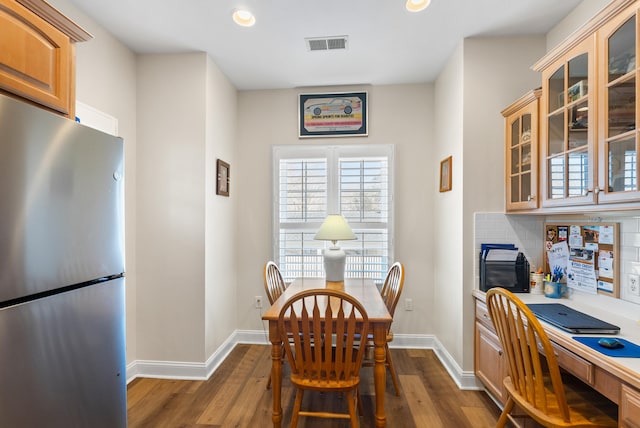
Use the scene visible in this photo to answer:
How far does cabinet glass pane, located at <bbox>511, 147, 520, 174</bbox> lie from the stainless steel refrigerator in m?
2.47

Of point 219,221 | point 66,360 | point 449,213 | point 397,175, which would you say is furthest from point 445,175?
point 66,360

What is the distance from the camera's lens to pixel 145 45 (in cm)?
256

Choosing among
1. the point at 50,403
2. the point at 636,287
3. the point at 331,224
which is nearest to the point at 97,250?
the point at 50,403

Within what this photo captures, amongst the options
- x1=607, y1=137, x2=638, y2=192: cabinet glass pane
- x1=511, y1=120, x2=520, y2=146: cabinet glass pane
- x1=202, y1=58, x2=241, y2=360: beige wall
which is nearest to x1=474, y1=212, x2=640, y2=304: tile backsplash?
x1=511, y1=120, x2=520, y2=146: cabinet glass pane

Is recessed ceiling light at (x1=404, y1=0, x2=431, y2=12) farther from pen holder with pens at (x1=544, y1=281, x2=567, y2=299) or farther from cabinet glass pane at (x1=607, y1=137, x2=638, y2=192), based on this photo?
pen holder with pens at (x1=544, y1=281, x2=567, y2=299)

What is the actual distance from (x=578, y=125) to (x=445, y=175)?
1217mm

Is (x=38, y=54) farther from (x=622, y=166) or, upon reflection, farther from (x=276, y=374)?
(x=622, y=166)

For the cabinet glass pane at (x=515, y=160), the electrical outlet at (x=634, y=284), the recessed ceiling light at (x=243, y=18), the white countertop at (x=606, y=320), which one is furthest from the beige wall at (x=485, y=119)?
the recessed ceiling light at (x=243, y=18)

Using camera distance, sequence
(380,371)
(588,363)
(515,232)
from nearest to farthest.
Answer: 1. (588,363)
2. (380,371)
3. (515,232)

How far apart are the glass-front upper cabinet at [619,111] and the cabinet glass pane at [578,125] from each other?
0.12m

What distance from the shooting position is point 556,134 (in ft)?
6.14

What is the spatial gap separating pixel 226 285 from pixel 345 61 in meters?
2.41

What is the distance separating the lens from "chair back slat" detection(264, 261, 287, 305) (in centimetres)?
251

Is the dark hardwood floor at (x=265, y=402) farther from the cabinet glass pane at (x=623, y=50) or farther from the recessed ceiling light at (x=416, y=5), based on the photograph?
the recessed ceiling light at (x=416, y=5)
